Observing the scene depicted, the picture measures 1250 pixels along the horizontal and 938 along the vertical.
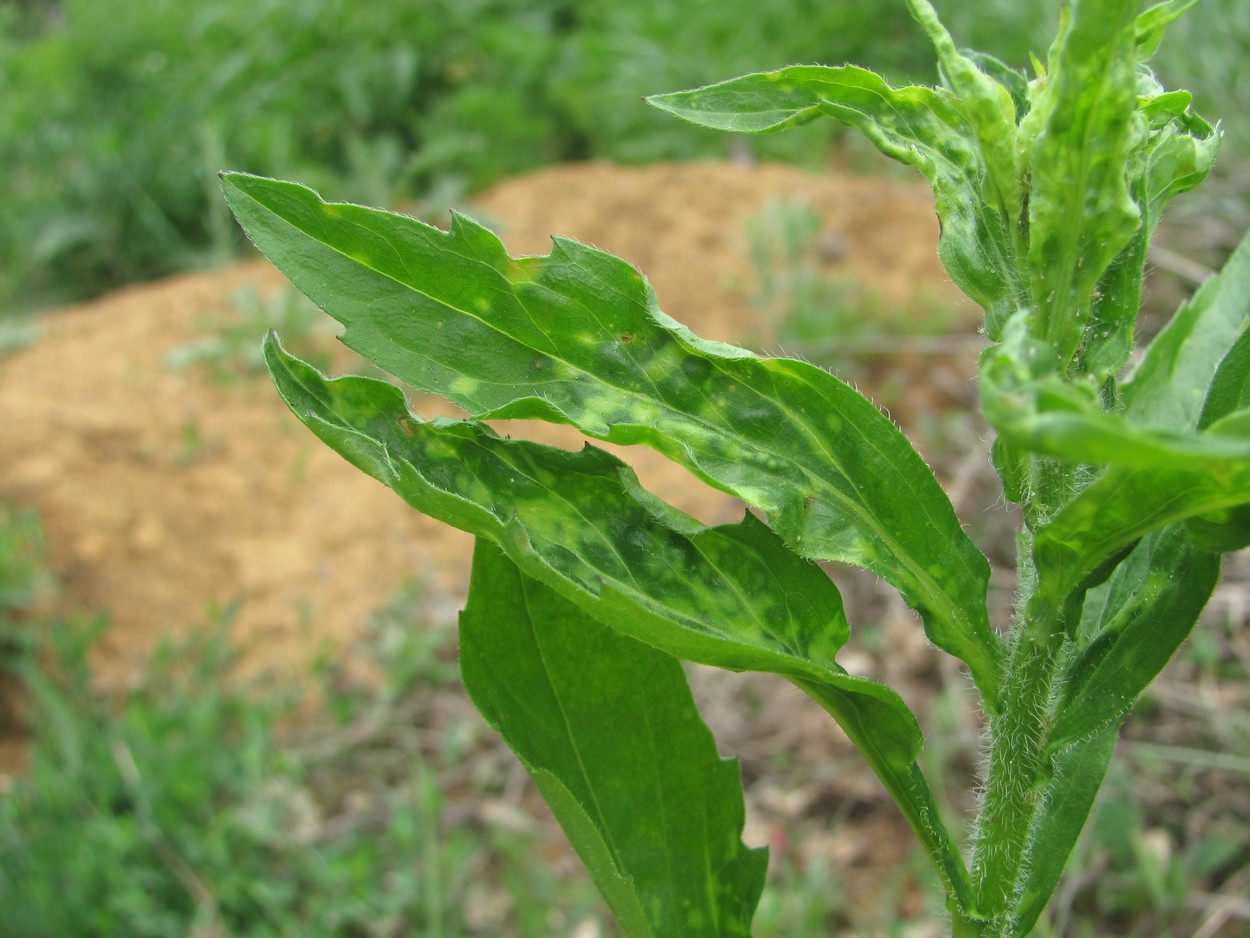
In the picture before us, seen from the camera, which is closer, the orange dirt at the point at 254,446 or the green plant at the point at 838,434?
the green plant at the point at 838,434

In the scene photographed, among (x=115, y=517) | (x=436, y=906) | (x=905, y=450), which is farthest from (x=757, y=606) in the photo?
(x=115, y=517)

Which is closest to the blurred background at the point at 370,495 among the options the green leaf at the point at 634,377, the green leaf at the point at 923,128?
the green leaf at the point at 634,377

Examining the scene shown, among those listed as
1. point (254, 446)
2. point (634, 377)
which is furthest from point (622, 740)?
point (254, 446)

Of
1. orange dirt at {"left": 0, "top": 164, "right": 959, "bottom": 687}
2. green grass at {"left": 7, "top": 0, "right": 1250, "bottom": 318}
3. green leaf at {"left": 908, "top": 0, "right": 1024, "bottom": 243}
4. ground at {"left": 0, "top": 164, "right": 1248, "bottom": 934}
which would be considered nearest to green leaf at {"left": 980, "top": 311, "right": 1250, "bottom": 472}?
green leaf at {"left": 908, "top": 0, "right": 1024, "bottom": 243}

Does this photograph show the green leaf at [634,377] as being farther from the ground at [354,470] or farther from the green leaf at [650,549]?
the ground at [354,470]

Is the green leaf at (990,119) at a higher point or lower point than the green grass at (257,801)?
higher

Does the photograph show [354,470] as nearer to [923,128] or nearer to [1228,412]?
[923,128]

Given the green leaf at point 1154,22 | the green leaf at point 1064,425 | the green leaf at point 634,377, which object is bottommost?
the green leaf at point 634,377
